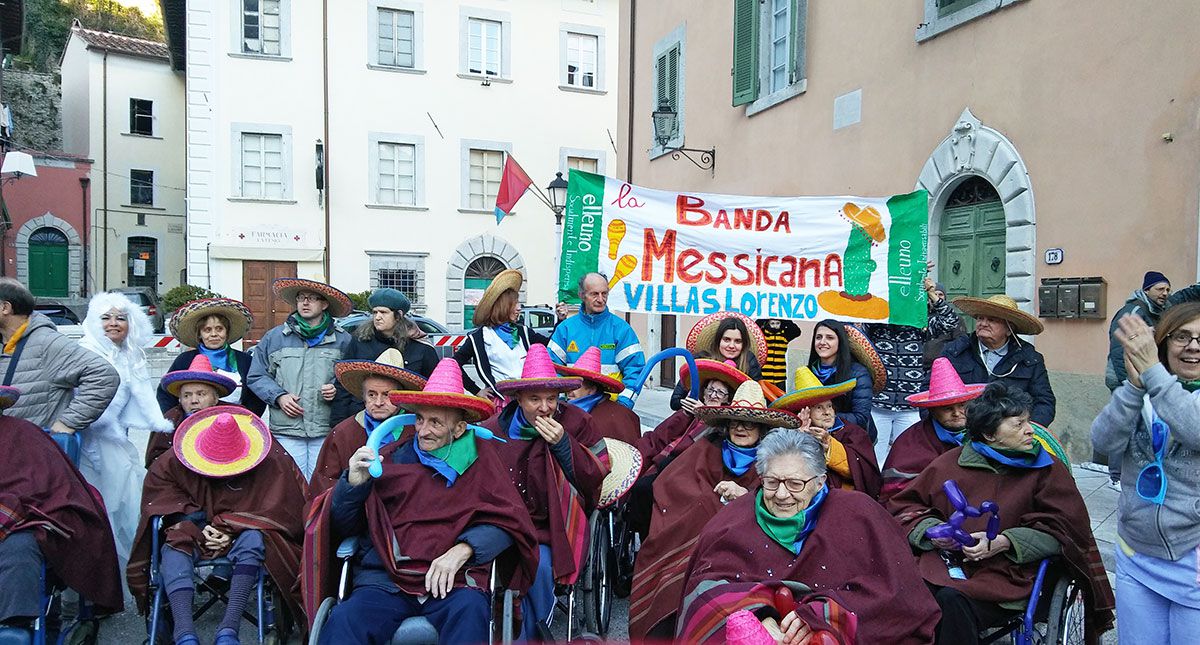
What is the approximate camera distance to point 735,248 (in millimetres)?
6812

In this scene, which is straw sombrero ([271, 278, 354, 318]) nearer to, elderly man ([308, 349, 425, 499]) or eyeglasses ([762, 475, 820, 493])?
elderly man ([308, 349, 425, 499])

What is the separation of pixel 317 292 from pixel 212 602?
1.88 m

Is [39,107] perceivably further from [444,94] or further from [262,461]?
[262,461]

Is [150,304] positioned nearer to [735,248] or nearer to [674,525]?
[735,248]

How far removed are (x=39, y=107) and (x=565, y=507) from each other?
37.6 metres

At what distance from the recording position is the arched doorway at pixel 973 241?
847 centimetres

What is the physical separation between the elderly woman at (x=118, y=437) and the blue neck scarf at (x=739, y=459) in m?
2.95

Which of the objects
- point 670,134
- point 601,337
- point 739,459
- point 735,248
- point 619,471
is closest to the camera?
point 739,459

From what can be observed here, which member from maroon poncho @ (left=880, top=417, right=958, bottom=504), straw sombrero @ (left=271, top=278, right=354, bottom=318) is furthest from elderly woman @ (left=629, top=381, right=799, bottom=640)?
straw sombrero @ (left=271, top=278, right=354, bottom=318)

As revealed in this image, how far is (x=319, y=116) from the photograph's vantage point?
22.1m

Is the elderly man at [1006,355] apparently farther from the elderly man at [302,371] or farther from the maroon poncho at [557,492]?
the elderly man at [302,371]

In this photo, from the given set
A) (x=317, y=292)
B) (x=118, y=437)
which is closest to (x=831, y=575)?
(x=317, y=292)

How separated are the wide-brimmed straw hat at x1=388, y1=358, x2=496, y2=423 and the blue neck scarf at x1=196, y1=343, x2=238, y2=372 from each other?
2208mm

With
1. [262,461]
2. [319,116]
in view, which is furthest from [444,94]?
[262,461]
